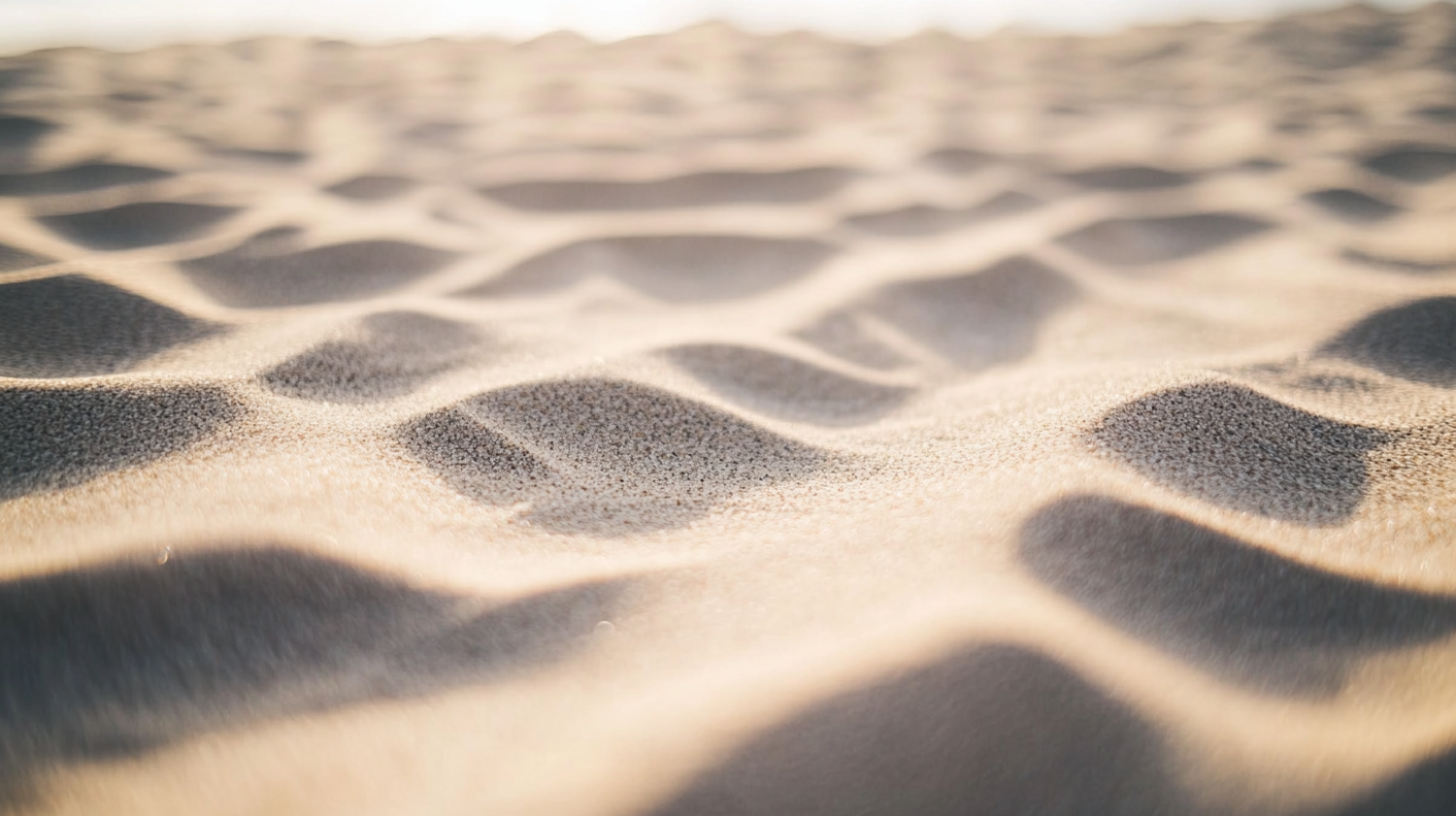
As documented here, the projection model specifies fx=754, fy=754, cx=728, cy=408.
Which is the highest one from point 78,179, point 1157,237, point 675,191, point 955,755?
point 78,179

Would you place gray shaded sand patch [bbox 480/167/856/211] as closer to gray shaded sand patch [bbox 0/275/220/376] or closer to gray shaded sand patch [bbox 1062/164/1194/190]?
gray shaded sand patch [bbox 1062/164/1194/190]

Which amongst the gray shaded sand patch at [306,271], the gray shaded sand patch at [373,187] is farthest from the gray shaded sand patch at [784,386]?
the gray shaded sand patch at [373,187]

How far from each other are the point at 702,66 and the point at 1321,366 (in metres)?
2.27

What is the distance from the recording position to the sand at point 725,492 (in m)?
0.44

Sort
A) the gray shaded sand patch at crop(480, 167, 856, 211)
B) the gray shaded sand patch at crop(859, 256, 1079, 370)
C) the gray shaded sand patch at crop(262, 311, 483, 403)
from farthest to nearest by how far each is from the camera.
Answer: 1. the gray shaded sand patch at crop(480, 167, 856, 211)
2. the gray shaded sand patch at crop(859, 256, 1079, 370)
3. the gray shaded sand patch at crop(262, 311, 483, 403)

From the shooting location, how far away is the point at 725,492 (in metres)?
0.72

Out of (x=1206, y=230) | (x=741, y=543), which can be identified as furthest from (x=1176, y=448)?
(x=1206, y=230)

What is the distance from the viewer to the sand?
1.45 feet

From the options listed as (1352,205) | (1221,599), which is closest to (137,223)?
(1221,599)

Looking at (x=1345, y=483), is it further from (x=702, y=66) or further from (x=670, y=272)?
(x=702, y=66)

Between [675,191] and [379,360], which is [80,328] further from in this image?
[675,191]

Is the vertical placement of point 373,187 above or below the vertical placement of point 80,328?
above

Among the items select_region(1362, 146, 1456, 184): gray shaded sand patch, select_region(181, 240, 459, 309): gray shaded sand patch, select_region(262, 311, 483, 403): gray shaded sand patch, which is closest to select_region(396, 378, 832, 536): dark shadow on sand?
select_region(262, 311, 483, 403): gray shaded sand patch

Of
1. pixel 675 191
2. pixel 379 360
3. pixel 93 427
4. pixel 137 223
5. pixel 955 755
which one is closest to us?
pixel 955 755
